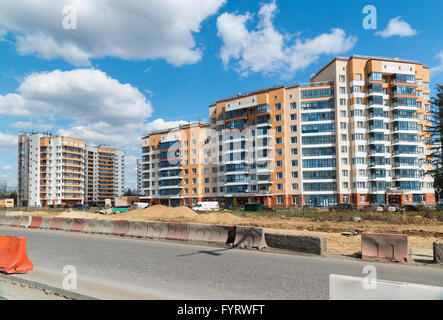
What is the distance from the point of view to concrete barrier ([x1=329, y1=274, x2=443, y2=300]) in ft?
14.6

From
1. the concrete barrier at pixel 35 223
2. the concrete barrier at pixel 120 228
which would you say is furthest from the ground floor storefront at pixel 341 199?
the concrete barrier at pixel 120 228

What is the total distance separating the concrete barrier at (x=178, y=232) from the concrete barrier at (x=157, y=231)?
11.1 inches

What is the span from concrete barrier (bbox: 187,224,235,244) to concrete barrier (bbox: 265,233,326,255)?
1853 mm

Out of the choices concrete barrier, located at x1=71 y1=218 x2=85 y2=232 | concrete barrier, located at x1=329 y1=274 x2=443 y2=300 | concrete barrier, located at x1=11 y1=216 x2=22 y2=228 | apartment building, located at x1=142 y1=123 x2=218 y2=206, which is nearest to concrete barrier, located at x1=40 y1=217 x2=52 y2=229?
concrete barrier, located at x1=71 y1=218 x2=85 y2=232

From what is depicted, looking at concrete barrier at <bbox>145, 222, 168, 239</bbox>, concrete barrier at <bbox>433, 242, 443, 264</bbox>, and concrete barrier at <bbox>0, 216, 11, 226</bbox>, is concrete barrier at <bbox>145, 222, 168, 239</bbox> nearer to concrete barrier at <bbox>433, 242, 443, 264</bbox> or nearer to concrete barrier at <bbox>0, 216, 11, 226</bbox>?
concrete barrier at <bbox>433, 242, 443, 264</bbox>

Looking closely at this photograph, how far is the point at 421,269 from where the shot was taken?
877cm

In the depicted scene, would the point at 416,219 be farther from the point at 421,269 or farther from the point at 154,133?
the point at 154,133

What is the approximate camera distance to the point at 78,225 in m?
19.8

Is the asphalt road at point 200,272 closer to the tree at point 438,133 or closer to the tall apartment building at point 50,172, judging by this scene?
the tree at point 438,133

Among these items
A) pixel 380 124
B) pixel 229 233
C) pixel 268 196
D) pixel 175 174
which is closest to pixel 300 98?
pixel 380 124

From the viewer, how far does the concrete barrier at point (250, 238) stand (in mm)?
12305

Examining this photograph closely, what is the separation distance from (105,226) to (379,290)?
16313mm

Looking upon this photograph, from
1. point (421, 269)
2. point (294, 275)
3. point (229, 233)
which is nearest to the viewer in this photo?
point (294, 275)
